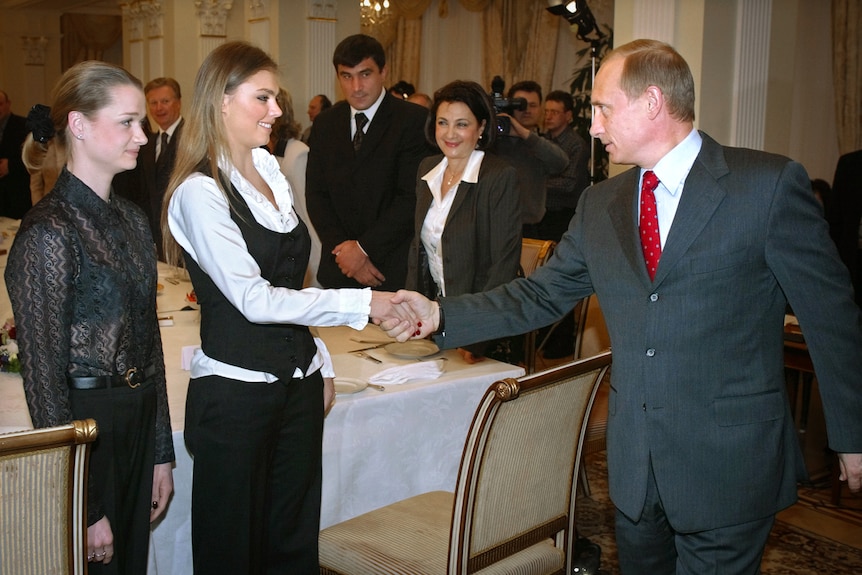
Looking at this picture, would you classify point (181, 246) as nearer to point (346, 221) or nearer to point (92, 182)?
point (92, 182)

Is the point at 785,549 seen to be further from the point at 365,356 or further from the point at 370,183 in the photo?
the point at 370,183

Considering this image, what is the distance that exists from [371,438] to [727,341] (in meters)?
1.11

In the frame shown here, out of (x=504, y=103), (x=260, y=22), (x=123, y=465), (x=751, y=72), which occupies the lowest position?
(x=123, y=465)

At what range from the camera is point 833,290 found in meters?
1.78

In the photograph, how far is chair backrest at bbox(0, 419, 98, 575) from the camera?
1.57 m

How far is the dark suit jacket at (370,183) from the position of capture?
159 inches

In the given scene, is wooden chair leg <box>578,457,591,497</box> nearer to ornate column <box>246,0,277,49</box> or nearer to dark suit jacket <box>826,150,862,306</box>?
dark suit jacket <box>826,150,862,306</box>

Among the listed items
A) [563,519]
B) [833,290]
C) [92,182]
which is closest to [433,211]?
[563,519]

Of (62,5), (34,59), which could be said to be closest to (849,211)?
(62,5)

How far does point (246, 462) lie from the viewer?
210cm

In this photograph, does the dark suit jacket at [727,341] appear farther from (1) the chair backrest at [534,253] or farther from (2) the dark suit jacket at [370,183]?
(2) the dark suit jacket at [370,183]

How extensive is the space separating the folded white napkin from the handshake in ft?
1.11

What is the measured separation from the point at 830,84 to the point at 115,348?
26.0 ft

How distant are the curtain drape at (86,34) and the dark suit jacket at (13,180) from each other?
9.82m
